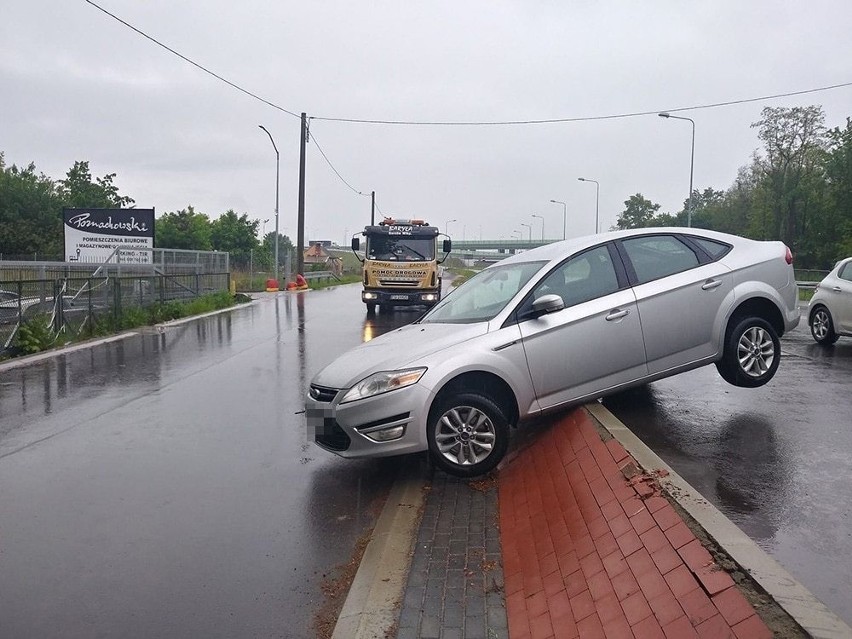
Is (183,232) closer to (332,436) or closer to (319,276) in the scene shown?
(319,276)

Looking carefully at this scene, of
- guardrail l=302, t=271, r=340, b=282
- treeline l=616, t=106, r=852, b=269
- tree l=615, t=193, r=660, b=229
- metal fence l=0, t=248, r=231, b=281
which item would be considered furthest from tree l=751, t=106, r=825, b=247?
metal fence l=0, t=248, r=231, b=281

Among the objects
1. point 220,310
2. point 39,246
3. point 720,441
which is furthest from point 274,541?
point 39,246

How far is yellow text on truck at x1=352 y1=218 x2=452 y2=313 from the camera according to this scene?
77.6ft

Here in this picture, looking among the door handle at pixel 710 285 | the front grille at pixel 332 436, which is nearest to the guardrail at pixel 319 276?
the door handle at pixel 710 285

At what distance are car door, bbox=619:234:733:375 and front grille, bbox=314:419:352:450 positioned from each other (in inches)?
106

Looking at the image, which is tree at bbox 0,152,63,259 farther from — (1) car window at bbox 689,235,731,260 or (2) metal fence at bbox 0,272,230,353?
(1) car window at bbox 689,235,731,260

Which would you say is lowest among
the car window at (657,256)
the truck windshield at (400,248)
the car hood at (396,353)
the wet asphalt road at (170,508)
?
→ the wet asphalt road at (170,508)

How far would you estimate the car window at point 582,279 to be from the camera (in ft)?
21.6

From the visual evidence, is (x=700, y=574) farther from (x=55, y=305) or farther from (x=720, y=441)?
(x=55, y=305)

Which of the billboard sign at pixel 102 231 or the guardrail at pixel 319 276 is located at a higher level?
the billboard sign at pixel 102 231

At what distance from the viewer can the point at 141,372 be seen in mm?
12227

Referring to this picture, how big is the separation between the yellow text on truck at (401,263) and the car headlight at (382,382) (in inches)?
693

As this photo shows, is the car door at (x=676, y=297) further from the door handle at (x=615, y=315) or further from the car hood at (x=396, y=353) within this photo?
the car hood at (x=396, y=353)

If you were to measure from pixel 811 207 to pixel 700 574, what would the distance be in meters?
56.2
